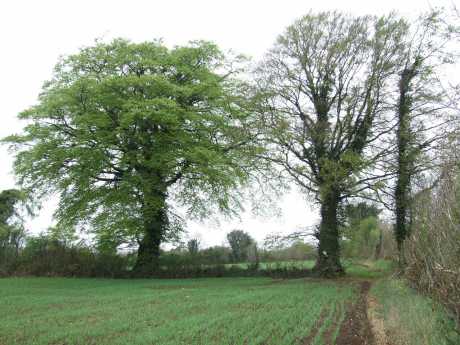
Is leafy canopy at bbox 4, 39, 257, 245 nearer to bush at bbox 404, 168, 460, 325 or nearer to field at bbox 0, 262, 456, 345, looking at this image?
field at bbox 0, 262, 456, 345

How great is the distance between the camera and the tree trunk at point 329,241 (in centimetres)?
2561

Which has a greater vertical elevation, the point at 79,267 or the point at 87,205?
the point at 87,205

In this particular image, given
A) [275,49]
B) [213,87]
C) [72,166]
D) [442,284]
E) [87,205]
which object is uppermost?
[275,49]

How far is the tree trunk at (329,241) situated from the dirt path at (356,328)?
11469 millimetres

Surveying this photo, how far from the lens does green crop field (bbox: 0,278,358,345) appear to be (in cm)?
872

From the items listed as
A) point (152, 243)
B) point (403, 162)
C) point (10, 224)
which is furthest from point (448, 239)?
point (10, 224)

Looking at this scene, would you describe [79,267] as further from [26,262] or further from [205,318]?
[205,318]

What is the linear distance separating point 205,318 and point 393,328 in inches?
175

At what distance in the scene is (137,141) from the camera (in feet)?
87.0

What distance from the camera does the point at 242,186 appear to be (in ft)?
94.9

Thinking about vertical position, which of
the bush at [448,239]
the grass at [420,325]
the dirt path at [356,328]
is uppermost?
the bush at [448,239]

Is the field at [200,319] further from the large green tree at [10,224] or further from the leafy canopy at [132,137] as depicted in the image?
the large green tree at [10,224]

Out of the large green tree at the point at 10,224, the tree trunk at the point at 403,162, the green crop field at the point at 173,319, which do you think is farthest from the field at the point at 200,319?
the large green tree at the point at 10,224

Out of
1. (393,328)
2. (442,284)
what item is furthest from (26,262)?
(442,284)
